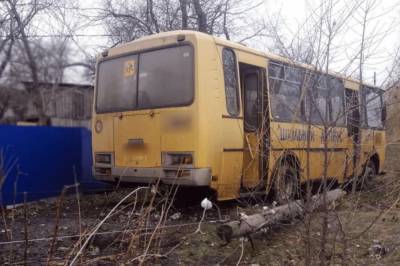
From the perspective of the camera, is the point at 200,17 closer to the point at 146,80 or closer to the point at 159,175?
the point at 146,80

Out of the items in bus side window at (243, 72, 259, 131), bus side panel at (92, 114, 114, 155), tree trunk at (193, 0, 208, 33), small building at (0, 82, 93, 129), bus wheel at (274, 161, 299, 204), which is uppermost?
tree trunk at (193, 0, 208, 33)

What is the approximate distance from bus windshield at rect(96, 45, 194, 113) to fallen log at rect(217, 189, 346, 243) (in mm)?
2269

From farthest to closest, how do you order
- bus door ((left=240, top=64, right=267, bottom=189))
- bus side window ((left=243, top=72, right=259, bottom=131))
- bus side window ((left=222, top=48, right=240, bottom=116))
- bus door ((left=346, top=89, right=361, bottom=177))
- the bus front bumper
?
bus side window ((left=243, top=72, right=259, bottom=131)), bus door ((left=240, top=64, right=267, bottom=189)), bus side window ((left=222, top=48, right=240, bottom=116)), the bus front bumper, bus door ((left=346, top=89, right=361, bottom=177))

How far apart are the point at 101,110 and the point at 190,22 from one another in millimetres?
7665

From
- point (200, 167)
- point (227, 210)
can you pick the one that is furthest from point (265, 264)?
point (227, 210)

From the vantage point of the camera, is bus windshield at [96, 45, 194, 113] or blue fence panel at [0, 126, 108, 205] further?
blue fence panel at [0, 126, 108, 205]

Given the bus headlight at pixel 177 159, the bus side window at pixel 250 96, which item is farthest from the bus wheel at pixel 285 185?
the bus side window at pixel 250 96

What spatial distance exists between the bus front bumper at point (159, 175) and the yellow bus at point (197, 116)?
0.01 meters

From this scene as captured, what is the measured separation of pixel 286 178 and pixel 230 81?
195 centimetres

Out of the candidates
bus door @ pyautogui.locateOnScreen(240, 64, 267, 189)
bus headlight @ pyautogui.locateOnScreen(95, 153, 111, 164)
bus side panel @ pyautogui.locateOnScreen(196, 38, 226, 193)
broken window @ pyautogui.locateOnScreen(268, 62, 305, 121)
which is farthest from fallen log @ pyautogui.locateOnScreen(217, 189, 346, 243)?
bus headlight @ pyautogui.locateOnScreen(95, 153, 111, 164)

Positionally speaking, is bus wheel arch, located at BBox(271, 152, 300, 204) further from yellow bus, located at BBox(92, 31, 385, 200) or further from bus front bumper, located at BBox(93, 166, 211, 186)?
bus front bumper, located at BBox(93, 166, 211, 186)

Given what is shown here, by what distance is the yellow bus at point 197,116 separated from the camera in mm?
7145

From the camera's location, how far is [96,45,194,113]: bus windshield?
7316 mm

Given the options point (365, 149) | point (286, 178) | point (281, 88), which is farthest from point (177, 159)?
point (365, 149)
